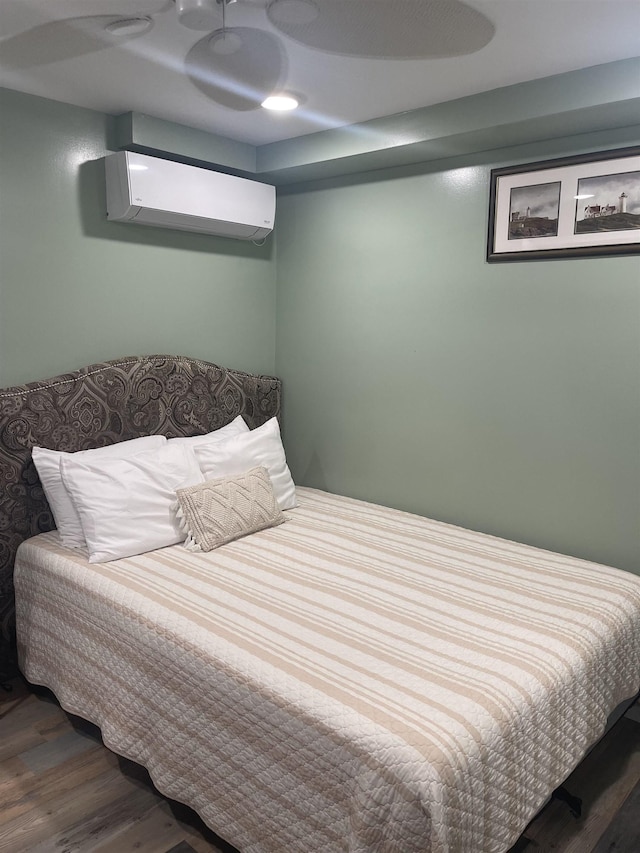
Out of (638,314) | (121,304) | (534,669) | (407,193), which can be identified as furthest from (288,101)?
(534,669)

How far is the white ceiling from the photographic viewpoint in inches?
73.1

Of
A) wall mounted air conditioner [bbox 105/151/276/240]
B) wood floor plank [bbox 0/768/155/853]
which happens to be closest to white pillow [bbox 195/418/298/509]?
wall mounted air conditioner [bbox 105/151/276/240]

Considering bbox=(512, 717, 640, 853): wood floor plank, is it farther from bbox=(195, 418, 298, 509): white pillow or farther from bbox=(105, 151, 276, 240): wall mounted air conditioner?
bbox=(105, 151, 276, 240): wall mounted air conditioner

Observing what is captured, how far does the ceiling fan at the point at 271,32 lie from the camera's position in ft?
5.95

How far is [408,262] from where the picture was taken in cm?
316

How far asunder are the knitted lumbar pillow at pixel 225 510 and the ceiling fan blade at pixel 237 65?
1.57 m

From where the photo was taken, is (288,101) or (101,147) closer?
(288,101)

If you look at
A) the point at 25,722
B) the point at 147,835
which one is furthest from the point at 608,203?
the point at 25,722

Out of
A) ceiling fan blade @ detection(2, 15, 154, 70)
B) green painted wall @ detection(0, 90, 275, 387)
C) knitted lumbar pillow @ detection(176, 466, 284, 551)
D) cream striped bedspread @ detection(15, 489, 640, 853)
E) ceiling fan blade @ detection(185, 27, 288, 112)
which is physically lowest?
cream striped bedspread @ detection(15, 489, 640, 853)

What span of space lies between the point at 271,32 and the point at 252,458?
1.78 meters

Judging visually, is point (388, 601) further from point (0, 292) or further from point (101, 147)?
point (101, 147)

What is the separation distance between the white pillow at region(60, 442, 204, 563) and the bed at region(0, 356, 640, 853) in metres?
0.08

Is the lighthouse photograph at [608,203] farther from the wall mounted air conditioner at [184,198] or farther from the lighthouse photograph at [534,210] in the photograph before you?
the wall mounted air conditioner at [184,198]

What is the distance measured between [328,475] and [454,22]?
2.32 m
